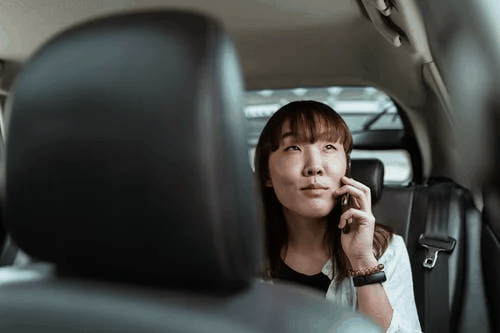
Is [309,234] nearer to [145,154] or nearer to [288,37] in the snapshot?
[288,37]

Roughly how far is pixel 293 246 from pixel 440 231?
0.75 meters

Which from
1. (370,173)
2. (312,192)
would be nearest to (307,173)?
(312,192)

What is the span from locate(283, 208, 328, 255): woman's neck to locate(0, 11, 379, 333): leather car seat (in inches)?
38.2

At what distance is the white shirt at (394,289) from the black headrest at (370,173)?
17.5 inches

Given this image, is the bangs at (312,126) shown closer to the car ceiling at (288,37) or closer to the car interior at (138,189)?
the car ceiling at (288,37)

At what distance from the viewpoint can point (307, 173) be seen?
1.49m

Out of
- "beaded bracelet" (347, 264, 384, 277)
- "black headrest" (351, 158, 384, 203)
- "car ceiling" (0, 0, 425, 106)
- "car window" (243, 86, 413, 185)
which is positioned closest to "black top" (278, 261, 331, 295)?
"beaded bracelet" (347, 264, 384, 277)

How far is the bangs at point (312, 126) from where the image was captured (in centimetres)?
159

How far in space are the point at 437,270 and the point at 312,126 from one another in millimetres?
905

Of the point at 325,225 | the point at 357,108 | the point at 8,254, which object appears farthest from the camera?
the point at 357,108

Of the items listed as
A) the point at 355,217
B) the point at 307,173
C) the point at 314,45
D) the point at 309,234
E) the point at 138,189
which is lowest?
the point at 309,234

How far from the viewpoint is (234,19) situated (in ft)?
7.17

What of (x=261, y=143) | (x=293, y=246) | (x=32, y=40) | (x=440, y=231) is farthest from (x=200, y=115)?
(x=32, y=40)

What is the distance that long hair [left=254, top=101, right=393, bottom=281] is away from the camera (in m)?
1.60
